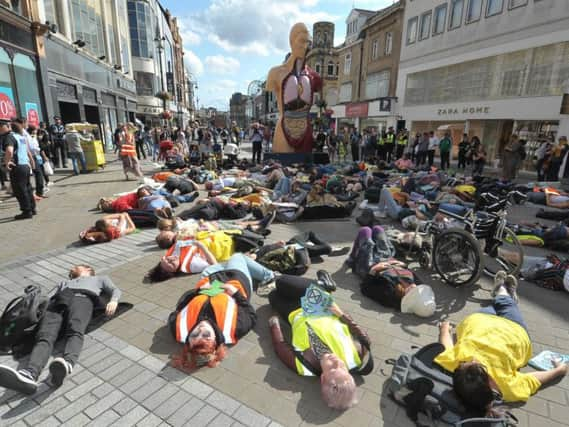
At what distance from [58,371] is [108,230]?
3.77 meters

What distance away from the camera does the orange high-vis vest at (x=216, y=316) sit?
3037 millimetres

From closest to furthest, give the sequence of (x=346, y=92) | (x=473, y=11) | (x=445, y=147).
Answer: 1. (x=445, y=147)
2. (x=473, y=11)
3. (x=346, y=92)

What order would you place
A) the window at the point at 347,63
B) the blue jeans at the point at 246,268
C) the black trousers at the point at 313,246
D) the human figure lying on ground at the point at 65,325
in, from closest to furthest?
the human figure lying on ground at the point at 65,325 → the blue jeans at the point at 246,268 → the black trousers at the point at 313,246 → the window at the point at 347,63

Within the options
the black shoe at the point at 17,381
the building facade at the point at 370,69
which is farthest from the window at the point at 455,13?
the black shoe at the point at 17,381

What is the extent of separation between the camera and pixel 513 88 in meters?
16.5

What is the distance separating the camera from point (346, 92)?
35.2 meters

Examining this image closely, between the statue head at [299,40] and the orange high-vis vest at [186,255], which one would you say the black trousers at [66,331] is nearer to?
the orange high-vis vest at [186,255]

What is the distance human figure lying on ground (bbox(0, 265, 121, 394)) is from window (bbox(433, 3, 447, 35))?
24601 millimetres

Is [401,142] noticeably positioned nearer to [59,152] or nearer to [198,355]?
[59,152]

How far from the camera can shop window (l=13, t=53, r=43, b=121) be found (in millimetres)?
12727

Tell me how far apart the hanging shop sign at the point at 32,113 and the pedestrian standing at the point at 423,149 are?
17326 millimetres

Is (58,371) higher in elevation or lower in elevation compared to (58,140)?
lower

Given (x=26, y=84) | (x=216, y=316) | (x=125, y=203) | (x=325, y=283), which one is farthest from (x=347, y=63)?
(x=216, y=316)

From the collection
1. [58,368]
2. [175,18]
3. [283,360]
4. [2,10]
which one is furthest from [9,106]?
[175,18]
